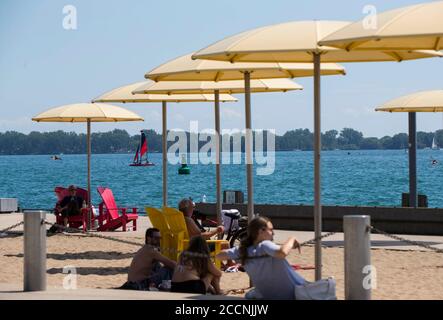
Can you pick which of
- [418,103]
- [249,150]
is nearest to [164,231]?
[249,150]

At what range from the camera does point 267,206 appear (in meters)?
20.2

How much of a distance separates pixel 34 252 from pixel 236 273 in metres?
3.92

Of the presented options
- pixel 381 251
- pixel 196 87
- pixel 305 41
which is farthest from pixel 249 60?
pixel 381 251

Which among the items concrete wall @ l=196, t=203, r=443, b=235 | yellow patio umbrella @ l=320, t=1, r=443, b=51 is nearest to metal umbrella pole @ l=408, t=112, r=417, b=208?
concrete wall @ l=196, t=203, r=443, b=235

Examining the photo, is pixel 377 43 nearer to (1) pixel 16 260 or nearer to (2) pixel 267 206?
(1) pixel 16 260

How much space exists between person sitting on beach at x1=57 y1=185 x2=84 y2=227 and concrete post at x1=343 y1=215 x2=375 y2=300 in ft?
39.7

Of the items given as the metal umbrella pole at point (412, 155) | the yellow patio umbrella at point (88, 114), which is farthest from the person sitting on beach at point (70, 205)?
the metal umbrella pole at point (412, 155)

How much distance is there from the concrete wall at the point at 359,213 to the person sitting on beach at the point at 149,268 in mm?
8567

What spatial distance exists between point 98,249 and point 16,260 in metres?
2.09

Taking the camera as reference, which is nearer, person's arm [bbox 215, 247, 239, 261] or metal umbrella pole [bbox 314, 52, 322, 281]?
person's arm [bbox 215, 247, 239, 261]

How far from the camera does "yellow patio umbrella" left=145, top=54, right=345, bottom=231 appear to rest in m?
12.2

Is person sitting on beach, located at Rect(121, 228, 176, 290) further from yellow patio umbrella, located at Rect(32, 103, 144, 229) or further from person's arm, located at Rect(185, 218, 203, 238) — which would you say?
yellow patio umbrella, located at Rect(32, 103, 144, 229)

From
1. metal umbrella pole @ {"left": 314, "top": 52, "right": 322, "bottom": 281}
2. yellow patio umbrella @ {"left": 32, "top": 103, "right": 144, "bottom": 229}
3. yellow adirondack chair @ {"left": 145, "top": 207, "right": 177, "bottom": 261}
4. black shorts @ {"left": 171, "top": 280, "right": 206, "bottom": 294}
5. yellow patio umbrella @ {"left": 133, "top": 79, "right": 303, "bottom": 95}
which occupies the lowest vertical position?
black shorts @ {"left": 171, "top": 280, "right": 206, "bottom": 294}

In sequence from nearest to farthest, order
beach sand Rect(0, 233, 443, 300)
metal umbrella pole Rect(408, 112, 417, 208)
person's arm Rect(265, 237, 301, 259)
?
person's arm Rect(265, 237, 301, 259) → beach sand Rect(0, 233, 443, 300) → metal umbrella pole Rect(408, 112, 417, 208)
